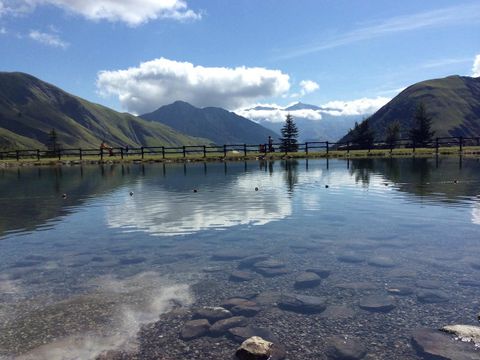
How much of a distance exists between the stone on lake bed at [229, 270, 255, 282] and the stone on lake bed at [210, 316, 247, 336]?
2411 millimetres

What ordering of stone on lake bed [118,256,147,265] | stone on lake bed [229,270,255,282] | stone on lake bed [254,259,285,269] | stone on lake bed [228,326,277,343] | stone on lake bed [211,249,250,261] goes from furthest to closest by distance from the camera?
stone on lake bed [211,249,250,261] < stone on lake bed [118,256,147,265] < stone on lake bed [254,259,285,269] < stone on lake bed [229,270,255,282] < stone on lake bed [228,326,277,343]

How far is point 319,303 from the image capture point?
10.2 m

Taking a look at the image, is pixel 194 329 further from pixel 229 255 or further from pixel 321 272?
pixel 229 255

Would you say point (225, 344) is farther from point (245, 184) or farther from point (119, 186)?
point (119, 186)

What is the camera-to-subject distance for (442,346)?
7.91 metres

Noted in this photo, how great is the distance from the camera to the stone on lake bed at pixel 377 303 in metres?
9.74

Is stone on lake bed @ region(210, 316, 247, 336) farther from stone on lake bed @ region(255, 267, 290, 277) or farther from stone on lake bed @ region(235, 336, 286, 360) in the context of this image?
stone on lake bed @ region(255, 267, 290, 277)

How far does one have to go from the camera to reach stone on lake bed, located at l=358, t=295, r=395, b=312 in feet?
32.0

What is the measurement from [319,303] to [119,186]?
3068cm

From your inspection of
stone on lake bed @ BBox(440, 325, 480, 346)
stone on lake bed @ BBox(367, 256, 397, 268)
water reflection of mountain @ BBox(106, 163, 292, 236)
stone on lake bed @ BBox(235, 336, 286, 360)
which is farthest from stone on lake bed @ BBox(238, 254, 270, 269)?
stone on lake bed @ BBox(440, 325, 480, 346)

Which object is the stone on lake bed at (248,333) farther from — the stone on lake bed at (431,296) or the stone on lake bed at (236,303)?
the stone on lake bed at (431,296)

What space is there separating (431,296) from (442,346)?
2.55 metres

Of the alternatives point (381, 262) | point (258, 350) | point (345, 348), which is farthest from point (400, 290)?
point (258, 350)

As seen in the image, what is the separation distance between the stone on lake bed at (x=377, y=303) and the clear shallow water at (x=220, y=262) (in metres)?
0.15
